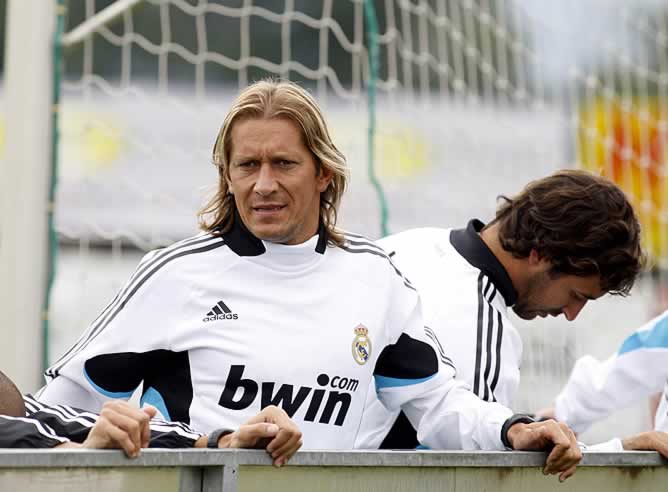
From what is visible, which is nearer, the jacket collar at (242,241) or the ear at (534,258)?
the jacket collar at (242,241)

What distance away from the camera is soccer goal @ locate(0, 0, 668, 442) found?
16.8 feet

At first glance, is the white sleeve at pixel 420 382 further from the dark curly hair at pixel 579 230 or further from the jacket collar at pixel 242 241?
the dark curly hair at pixel 579 230

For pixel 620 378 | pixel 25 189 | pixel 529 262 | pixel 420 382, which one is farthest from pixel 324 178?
pixel 620 378

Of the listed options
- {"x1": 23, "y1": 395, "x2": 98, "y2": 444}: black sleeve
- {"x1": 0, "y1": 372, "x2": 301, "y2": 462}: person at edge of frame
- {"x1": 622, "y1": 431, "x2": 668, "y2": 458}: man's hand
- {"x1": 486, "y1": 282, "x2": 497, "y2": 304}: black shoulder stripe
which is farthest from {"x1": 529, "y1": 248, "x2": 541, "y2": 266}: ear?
{"x1": 23, "y1": 395, "x2": 98, "y2": 444}: black sleeve

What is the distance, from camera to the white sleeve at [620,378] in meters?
3.75

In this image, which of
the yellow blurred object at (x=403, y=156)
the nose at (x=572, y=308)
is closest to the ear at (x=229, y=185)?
the nose at (x=572, y=308)

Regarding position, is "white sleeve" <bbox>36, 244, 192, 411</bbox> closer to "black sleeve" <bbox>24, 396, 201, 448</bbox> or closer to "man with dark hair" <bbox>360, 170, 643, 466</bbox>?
"black sleeve" <bbox>24, 396, 201, 448</bbox>

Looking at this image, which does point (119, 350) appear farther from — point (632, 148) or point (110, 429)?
point (632, 148)

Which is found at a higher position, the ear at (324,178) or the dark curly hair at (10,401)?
the ear at (324,178)

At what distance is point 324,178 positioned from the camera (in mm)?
2748

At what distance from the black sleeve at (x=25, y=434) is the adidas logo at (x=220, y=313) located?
527 millimetres

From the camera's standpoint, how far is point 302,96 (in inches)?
107

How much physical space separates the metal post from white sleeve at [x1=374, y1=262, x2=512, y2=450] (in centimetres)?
127

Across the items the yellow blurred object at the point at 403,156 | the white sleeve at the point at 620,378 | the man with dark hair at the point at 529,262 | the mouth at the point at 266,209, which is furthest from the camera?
the yellow blurred object at the point at 403,156
